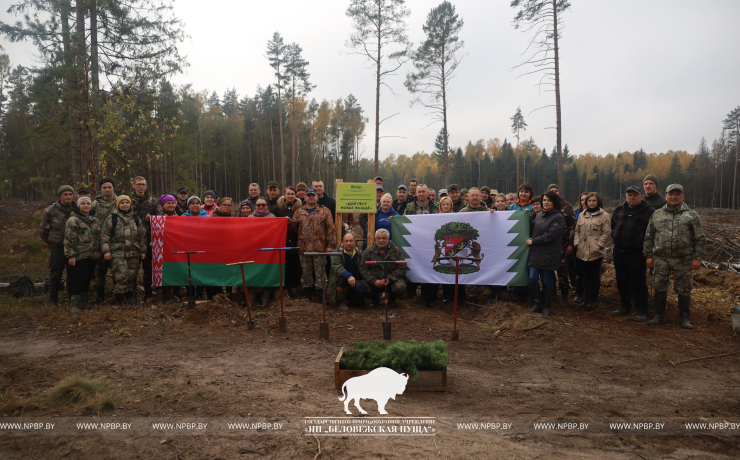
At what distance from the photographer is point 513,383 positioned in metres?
3.95

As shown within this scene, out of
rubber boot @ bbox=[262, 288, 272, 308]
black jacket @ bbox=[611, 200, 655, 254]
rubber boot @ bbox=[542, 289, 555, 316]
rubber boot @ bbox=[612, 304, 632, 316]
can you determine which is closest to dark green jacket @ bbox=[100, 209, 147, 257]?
rubber boot @ bbox=[262, 288, 272, 308]

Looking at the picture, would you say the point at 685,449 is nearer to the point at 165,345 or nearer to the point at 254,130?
the point at 165,345

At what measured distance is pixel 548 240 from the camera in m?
6.34

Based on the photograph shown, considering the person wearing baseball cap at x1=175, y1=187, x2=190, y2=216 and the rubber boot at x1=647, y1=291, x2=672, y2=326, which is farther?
the person wearing baseball cap at x1=175, y1=187, x2=190, y2=216

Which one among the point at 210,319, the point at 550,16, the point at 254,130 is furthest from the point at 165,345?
the point at 254,130

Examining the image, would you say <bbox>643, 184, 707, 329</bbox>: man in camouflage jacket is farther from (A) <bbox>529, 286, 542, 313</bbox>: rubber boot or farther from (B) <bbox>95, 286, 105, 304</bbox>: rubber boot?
(B) <bbox>95, 286, 105, 304</bbox>: rubber boot

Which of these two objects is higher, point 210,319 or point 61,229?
point 61,229

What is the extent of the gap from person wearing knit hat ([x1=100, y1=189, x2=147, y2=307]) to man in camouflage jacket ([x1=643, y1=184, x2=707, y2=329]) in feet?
31.1

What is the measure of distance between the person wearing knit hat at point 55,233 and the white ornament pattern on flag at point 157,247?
4.87ft

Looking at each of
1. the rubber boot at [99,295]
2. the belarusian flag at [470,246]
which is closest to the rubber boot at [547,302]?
the belarusian flag at [470,246]

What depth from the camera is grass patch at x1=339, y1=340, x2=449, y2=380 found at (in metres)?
3.70

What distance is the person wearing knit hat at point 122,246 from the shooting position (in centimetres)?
708

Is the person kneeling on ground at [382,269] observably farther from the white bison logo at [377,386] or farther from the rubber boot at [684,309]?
the rubber boot at [684,309]

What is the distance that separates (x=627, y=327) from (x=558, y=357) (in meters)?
2.10
